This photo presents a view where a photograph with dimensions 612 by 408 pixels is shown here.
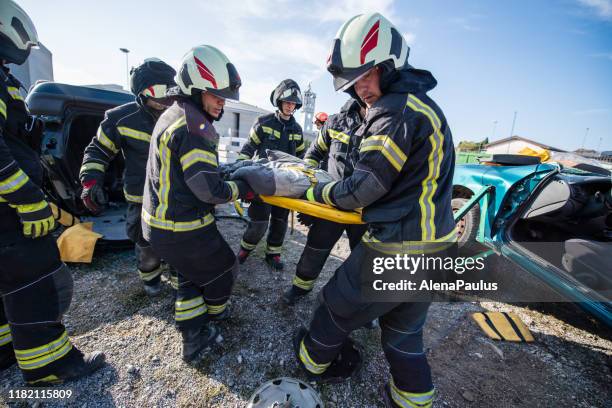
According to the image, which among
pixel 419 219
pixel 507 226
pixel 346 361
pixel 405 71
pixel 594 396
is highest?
pixel 405 71

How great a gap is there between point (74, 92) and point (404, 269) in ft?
13.6

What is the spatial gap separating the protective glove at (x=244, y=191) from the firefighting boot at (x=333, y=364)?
1.16 m

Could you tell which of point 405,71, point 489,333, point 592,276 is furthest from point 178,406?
point 592,276

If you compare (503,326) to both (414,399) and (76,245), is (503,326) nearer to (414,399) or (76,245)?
(414,399)

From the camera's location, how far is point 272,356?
7.04 feet

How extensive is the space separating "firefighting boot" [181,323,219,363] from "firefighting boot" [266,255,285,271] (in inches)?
55.2

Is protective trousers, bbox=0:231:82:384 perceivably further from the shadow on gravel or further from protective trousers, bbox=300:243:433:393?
the shadow on gravel

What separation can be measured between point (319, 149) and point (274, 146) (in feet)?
3.82

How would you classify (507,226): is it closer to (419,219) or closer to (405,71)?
(419,219)

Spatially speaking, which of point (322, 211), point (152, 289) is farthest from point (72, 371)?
point (322, 211)

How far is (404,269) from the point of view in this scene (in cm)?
148

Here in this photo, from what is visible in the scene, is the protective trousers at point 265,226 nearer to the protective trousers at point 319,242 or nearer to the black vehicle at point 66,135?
the protective trousers at point 319,242

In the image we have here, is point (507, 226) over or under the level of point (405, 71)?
under

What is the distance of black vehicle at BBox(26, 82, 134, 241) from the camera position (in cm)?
303
